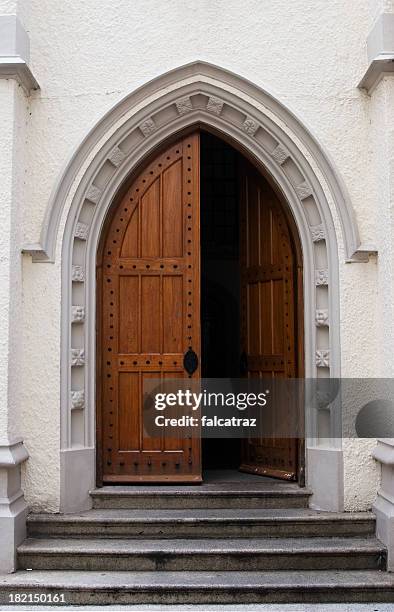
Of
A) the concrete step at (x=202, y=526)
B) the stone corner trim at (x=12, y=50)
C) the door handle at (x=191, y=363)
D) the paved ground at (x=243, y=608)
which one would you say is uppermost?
the stone corner trim at (x=12, y=50)

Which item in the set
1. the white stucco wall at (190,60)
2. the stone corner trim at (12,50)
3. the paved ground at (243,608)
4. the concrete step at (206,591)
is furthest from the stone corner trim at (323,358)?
the stone corner trim at (12,50)

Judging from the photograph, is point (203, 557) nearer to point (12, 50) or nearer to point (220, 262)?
point (12, 50)

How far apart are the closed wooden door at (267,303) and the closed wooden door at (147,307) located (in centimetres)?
75

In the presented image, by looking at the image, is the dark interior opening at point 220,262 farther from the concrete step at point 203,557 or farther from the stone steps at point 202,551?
the concrete step at point 203,557

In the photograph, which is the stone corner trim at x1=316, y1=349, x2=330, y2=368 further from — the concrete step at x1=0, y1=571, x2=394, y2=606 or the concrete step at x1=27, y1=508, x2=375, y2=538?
the concrete step at x1=0, y1=571, x2=394, y2=606

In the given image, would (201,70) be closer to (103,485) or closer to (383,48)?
(383,48)

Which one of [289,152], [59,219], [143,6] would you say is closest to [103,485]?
[59,219]

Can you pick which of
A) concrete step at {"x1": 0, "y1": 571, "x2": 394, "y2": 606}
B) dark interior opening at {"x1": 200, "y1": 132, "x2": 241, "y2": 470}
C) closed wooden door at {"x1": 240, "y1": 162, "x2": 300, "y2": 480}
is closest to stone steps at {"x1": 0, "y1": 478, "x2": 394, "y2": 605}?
concrete step at {"x1": 0, "y1": 571, "x2": 394, "y2": 606}

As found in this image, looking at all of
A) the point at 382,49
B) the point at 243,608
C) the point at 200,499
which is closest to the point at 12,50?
the point at 382,49

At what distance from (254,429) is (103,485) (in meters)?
1.48

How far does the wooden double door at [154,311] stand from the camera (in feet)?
19.3

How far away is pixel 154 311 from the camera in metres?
5.98

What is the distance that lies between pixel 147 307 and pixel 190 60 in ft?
6.75

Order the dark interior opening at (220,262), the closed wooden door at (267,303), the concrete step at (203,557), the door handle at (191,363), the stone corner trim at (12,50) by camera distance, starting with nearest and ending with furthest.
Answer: the concrete step at (203,557) < the stone corner trim at (12,50) < the door handle at (191,363) < the closed wooden door at (267,303) < the dark interior opening at (220,262)
